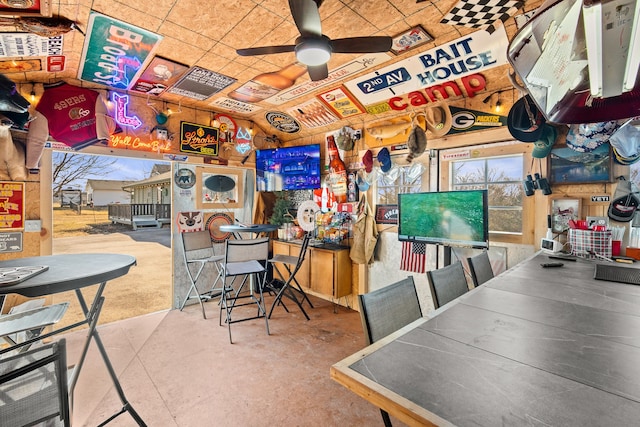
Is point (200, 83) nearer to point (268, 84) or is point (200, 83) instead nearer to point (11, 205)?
point (268, 84)

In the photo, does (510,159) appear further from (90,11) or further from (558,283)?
(90,11)

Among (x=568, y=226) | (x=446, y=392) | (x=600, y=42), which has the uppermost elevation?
(x=600, y=42)

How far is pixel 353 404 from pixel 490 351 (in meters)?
1.51

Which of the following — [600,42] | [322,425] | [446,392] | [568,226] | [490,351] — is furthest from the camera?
[568,226]

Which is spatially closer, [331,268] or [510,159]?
[510,159]

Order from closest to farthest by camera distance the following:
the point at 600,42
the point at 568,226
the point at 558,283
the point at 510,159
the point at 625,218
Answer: the point at 600,42 → the point at 558,283 → the point at 625,218 → the point at 568,226 → the point at 510,159

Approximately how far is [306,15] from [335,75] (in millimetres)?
1467

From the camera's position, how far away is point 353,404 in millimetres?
2133

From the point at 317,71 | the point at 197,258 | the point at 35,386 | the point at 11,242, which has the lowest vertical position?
the point at 197,258

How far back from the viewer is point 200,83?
3.37 meters

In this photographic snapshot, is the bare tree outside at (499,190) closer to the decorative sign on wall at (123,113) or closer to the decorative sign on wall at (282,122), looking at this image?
the decorative sign on wall at (282,122)

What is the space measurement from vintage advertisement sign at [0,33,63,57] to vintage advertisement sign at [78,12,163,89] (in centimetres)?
20

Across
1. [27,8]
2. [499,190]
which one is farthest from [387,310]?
[27,8]

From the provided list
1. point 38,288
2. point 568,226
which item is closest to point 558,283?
point 568,226
